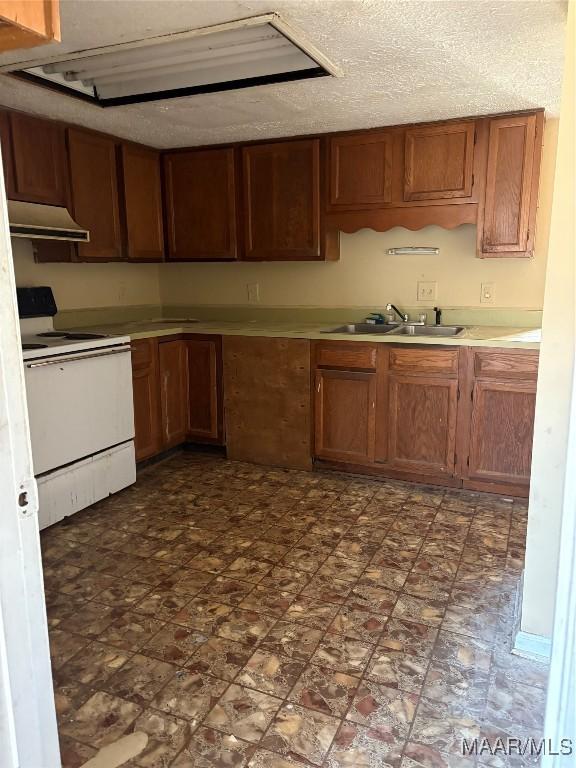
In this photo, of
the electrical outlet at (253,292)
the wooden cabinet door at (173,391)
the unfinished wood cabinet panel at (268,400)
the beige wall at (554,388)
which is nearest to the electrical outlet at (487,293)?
the unfinished wood cabinet panel at (268,400)

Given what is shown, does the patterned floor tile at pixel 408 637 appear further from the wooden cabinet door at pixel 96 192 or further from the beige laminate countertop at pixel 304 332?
the wooden cabinet door at pixel 96 192

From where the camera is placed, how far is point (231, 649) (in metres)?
1.88

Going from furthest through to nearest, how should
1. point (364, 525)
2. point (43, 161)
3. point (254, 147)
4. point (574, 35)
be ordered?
point (254, 147)
point (43, 161)
point (364, 525)
point (574, 35)

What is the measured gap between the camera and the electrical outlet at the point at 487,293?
3.47m

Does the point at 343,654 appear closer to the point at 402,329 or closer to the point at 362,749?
the point at 362,749

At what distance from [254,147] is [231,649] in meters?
3.03

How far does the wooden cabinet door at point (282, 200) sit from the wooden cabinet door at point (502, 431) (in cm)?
140

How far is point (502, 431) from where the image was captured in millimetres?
3041

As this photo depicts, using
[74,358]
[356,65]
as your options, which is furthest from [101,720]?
[356,65]

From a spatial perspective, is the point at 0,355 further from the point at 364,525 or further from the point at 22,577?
the point at 364,525

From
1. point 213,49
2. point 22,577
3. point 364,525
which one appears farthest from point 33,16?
point 364,525

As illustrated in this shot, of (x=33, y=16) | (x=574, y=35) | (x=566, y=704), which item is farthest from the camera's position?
(x=574, y=35)

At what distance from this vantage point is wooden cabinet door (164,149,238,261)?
12.4 ft

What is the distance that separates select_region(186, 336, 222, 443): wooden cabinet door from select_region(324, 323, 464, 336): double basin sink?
0.82 metres
